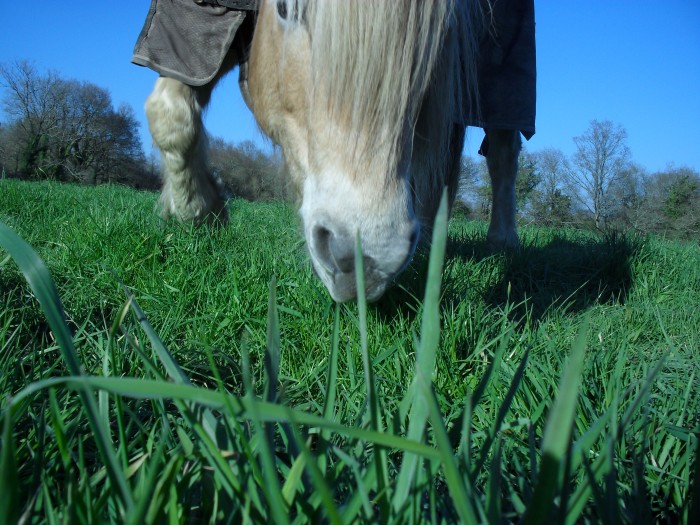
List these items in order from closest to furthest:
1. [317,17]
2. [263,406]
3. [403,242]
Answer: [263,406] → [403,242] → [317,17]

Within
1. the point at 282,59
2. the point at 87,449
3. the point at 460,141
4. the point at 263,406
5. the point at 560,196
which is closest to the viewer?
the point at 263,406

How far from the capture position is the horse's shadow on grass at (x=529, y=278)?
232cm

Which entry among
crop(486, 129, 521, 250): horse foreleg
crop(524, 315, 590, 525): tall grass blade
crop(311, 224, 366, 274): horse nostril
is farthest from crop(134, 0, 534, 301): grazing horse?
crop(486, 129, 521, 250): horse foreleg

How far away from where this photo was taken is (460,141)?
320 cm

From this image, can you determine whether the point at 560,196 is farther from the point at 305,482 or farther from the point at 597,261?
the point at 305,482

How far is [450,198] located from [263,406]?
9.93 feet

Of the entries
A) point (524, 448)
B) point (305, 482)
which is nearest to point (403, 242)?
point (524, 448)

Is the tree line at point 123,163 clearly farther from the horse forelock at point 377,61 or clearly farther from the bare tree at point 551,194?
the horse forelock at point 377,61

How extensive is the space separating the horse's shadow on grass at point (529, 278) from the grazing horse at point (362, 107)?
412 millimetres

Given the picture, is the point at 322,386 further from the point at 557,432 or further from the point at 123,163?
the point at 123,163

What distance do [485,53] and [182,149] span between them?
2185 millimetres

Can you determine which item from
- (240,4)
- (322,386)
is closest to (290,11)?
(240,4)

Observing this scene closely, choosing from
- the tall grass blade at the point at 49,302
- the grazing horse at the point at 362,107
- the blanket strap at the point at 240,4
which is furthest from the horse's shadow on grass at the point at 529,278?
the blanket strap at the point at 240,4

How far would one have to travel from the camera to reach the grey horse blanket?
296 centimetres
